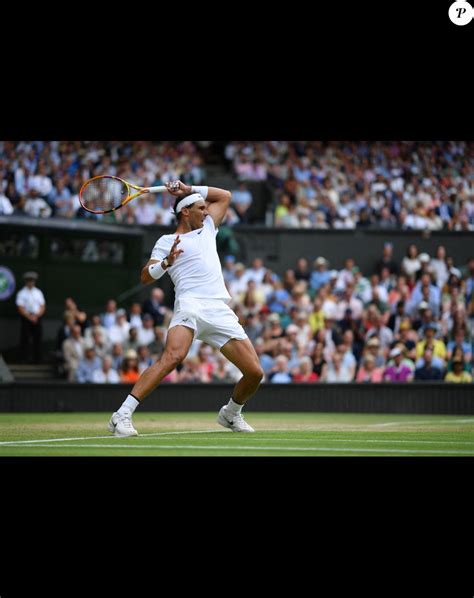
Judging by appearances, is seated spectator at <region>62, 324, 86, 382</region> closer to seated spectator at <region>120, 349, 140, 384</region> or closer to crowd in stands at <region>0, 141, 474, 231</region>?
seated spectator at <region>120, 349, 140, 384</region>

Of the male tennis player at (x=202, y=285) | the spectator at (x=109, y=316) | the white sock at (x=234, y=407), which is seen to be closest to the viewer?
the male tennis player at (x=202, y=285)

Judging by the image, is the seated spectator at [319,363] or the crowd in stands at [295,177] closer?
the seated spectator at [319,363]

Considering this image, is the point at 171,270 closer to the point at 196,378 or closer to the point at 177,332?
the point at 177,332

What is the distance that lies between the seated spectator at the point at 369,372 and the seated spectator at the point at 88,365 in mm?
3866

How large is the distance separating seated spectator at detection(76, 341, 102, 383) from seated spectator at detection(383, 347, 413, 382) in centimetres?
427

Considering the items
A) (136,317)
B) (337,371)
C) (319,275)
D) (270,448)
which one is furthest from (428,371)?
(270,448)

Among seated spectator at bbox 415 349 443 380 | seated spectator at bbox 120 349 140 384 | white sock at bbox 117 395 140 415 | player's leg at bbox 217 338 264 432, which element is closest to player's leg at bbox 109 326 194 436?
white sock at bbox 117 395 140 415

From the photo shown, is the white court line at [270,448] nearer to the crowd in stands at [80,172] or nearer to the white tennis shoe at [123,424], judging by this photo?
the white tennis shoe at [123,424]

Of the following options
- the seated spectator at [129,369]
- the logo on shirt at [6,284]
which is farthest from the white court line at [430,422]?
the logo on shirt at [6,284]

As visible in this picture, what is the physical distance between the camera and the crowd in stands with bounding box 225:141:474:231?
2006 centimetres

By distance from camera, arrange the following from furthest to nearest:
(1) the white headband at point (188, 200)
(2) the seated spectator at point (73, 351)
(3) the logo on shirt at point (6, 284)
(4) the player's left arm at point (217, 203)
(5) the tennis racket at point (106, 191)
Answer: (3) the logo on shirt at point (6, 284) → (2) the seated spectator at point (73, 351) → (5) the tennis racket at point (106, 191) → (4) the player's left arm at point (217, 203) → (1) the white headband at point (188, 200)

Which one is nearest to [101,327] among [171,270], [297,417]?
[297,417]

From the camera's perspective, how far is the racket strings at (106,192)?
10.8 meters

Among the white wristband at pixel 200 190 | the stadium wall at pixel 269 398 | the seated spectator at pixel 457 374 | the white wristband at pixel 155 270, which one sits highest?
the white wristband at pixel 200 190
